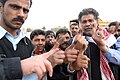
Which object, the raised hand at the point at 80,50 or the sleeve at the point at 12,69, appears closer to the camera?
the sleeve at the point at 12,69

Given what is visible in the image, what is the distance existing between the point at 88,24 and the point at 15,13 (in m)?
1.22

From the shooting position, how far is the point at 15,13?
5.17ft

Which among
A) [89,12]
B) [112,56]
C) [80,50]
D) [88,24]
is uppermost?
[89,12]

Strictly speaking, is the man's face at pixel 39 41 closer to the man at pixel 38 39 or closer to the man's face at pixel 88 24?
the man at pixel 38 39

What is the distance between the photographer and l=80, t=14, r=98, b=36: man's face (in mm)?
2459

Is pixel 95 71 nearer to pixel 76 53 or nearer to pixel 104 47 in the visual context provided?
pixel 104 47

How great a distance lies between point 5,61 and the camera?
0.79 metres

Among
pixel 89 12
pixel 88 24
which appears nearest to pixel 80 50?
pixel 88 24

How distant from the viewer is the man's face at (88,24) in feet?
8.07

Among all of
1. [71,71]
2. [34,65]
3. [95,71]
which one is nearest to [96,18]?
[95,71]

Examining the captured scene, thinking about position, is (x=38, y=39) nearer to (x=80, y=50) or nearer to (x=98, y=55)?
(x=98, y=55)

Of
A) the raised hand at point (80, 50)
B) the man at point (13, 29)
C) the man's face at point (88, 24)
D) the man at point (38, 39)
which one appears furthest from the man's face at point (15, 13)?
the man at point (38, 39)

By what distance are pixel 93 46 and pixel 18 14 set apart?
105 cm

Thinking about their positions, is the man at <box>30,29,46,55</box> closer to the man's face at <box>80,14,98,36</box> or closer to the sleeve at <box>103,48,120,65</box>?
the man's face at <box>80,14,98,36</box>
